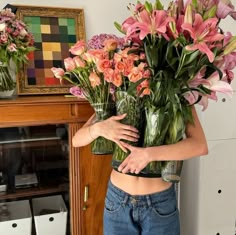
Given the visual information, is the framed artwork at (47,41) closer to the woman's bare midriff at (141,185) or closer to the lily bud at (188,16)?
the woman's bare midriff at (141,185)

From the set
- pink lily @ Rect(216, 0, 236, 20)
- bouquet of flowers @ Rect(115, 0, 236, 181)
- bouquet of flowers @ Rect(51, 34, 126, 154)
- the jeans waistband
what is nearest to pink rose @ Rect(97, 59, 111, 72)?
bouquet of flowers @ Rect(51, 34, 126, 154)

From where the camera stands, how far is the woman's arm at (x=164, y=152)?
3.15 ft

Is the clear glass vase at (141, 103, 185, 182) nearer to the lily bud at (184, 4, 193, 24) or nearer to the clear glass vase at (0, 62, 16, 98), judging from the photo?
the lily bud at (184, 4, 193, 24)

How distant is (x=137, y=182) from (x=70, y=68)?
1.63 ft

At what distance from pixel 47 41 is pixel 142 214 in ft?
3.49

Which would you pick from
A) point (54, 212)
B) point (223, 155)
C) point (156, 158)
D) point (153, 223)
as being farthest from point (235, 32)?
point (54, 212)

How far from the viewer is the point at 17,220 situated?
1.39 meters

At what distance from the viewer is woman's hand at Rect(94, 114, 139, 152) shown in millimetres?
992

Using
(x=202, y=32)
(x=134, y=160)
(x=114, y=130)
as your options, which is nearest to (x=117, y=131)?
(x=114, y=130)

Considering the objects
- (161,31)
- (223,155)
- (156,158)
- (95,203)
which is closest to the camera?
(161,31)

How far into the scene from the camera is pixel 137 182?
106 cm

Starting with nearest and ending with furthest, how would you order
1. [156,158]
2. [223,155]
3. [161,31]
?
[161,31]
[156,158]
[223,155]

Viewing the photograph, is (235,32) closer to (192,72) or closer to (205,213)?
(192,72)

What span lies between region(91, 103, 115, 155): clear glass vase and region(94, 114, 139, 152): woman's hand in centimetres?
6
